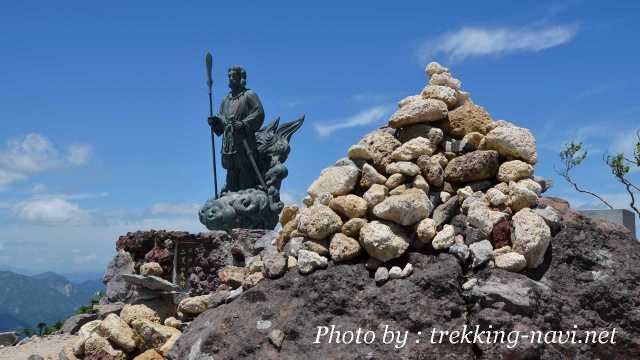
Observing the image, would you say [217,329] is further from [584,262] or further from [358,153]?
[584,262]

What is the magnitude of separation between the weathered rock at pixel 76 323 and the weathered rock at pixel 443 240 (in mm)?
5463

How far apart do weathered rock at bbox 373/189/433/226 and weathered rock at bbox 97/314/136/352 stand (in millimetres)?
2062

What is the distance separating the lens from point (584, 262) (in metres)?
4.12

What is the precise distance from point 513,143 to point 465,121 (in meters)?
0.44

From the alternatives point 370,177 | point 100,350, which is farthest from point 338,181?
point 100,350

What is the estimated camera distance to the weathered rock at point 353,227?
4.22 metres

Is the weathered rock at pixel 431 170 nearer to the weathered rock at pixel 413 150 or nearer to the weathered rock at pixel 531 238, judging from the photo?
the weathered rock at pixel 413 150

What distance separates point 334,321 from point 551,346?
122cm

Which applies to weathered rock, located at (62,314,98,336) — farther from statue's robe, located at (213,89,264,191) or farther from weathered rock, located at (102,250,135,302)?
statue's robe, located at (213,89,264,191)

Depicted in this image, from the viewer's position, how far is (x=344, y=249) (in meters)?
4.20

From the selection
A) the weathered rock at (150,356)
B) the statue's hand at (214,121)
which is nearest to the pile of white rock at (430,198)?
the weathered rock at (150,356)

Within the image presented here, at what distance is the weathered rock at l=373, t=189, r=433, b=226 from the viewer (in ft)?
13.5

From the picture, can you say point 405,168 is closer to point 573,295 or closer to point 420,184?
point 420,184

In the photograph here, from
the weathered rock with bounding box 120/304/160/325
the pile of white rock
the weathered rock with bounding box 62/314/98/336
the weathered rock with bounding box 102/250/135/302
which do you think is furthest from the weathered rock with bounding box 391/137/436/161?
the weathered rock with bounding box 62/314/98/336
